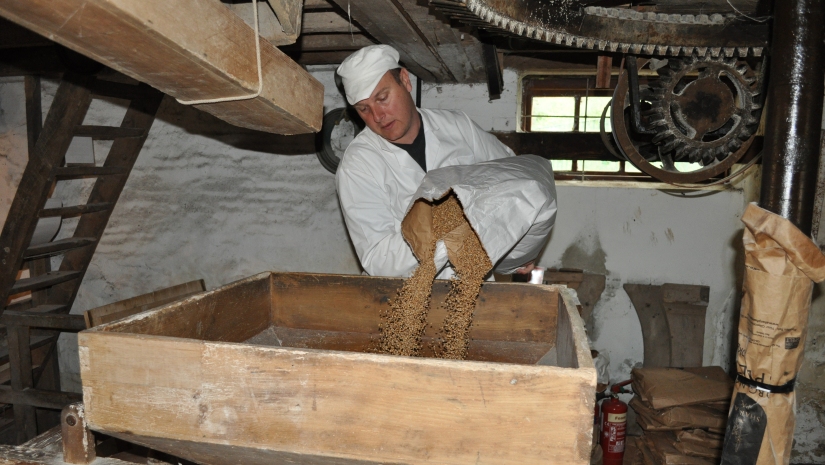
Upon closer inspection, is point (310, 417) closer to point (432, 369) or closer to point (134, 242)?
point (432, 369)

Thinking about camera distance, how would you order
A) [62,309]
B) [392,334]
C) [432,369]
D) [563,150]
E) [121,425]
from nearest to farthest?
[432,369]
[121,425]
[392,334]
[563,150]
[62,309]

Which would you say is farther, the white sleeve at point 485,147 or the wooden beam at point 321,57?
the wooden beam at point 321,57

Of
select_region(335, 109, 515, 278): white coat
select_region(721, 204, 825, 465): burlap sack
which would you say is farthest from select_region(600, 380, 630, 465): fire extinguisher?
select_region(721, 204, 825, 465): burlap sack

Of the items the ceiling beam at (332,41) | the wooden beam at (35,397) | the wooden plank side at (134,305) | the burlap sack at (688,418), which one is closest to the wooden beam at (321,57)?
the ceiling beam at (332,41)

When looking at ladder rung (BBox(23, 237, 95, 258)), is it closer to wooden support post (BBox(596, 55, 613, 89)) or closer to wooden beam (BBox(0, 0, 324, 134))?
wooden beam (BBox(0, 0, 324, 134))

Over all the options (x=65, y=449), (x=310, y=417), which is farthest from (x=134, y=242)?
(x=310, y=417)

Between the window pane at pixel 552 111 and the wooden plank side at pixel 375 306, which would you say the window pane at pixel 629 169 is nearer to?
the window pane at pixel 552 111

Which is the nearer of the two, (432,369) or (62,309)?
(432,369)

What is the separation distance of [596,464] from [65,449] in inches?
100.0

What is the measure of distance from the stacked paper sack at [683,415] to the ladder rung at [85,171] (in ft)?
10.9

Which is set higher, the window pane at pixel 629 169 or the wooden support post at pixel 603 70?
the wooden support post at pixel 603 70

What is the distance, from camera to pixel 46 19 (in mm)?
725

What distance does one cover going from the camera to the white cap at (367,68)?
6.54ft

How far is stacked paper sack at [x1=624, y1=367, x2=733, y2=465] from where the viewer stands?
104 inches
